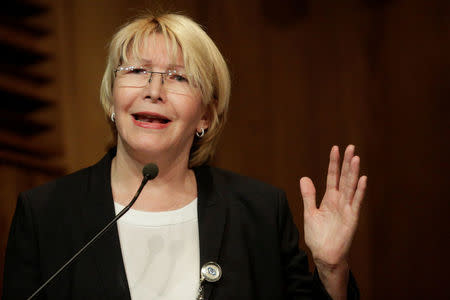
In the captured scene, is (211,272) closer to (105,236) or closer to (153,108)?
(105,236)

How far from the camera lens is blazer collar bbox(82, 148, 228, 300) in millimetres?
1346

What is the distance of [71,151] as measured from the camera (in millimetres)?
2084

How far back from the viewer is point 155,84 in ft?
4.70

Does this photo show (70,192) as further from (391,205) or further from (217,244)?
(391,205)

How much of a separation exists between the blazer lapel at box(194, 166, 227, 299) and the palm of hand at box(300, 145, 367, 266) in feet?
0.87

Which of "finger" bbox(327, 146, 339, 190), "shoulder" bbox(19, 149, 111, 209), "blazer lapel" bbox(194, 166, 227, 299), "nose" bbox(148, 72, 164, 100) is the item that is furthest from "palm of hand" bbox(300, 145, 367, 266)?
"shoulder" bbox(19, 149, 111, 209)

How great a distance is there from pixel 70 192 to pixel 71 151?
2.08ft

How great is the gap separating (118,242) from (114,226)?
0.17ft

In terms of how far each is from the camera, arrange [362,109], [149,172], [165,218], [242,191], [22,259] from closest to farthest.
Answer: [149,172] < [22,259] < [165,218] < [242,191] < [362,109]

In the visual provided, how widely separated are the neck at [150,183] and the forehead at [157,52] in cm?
28

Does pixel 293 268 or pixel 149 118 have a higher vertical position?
pixel 149 118

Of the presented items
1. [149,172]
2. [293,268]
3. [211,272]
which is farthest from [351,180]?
[149,172]

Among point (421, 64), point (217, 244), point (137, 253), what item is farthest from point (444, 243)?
point (137, 253)

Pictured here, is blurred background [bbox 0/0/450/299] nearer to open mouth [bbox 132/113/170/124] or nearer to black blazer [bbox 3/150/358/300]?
black blazer [bbox 3/150/358/300]
